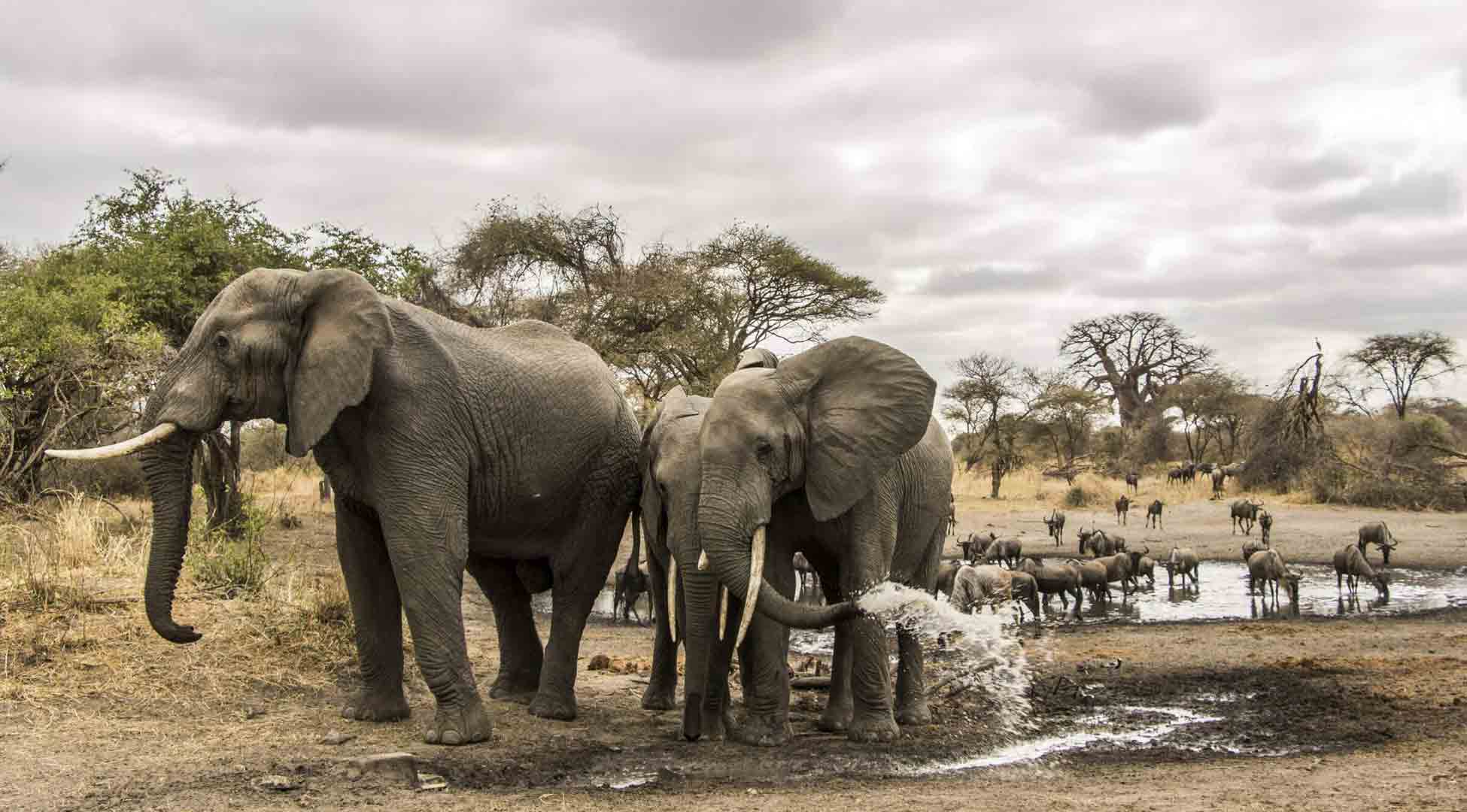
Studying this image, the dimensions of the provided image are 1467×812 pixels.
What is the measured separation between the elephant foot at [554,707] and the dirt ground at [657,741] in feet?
0.30

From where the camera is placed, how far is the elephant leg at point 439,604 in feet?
25.1

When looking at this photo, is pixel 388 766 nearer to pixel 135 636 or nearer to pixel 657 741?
pixel 657 741

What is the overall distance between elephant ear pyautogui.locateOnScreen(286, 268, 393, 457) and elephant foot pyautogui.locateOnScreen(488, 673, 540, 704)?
2759 millimetres

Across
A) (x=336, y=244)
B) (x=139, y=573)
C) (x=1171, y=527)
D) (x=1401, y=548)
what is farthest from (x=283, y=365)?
(x=1171, y=527)

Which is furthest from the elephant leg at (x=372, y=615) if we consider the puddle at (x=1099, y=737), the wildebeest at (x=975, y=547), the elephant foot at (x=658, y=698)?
the wildebeest at (x=975, y=547)

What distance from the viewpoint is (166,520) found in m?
7.54

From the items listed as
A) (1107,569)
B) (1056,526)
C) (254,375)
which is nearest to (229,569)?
(254,375)

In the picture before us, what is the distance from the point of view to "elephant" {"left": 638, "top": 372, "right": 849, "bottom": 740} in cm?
785

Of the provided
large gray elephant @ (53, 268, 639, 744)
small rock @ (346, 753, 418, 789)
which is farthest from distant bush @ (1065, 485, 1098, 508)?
small rock @ (346, 753, 418, 789)

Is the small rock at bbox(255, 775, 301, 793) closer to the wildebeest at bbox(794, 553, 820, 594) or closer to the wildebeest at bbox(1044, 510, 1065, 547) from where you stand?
the wildebeest at bbox(794, 553, 820, 594)

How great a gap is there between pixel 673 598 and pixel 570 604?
0.71 metres

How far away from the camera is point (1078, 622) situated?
16.5 m

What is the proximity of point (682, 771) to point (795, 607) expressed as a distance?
1.12m

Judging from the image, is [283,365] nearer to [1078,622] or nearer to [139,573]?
[139,573]
